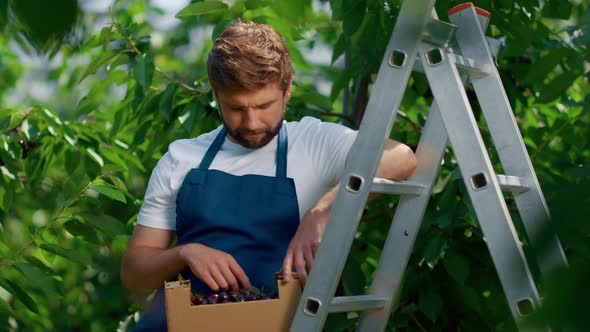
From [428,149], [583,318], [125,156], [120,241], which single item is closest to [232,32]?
[428,149]

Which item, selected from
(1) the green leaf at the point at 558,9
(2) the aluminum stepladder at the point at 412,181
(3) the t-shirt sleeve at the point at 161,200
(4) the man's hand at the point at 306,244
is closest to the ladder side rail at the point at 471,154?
(2) the aluminum stepladder at the point at 412,181

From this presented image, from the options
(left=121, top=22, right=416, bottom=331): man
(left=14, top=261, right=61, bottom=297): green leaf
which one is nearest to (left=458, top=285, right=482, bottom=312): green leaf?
(left=121, top=22, right=416, bottom=331): man

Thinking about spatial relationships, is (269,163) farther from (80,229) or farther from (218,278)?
→ (80,229)

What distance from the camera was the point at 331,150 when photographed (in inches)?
77.4

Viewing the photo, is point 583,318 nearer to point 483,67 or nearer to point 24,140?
point 483,67

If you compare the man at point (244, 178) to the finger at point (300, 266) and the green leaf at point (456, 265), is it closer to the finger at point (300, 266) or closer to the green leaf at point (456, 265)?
the finger at point (300, 266)

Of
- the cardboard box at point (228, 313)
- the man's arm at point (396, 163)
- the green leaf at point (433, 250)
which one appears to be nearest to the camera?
the cardboard box at point (228, 313)

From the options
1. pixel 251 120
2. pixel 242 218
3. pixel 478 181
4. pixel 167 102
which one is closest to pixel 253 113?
pixel 251 120

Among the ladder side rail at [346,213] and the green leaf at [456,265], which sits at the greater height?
the ladder side rail at [346,213]

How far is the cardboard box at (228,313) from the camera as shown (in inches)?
59.7

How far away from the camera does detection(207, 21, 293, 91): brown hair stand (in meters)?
1.88

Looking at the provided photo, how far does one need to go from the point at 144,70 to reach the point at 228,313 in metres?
1.17

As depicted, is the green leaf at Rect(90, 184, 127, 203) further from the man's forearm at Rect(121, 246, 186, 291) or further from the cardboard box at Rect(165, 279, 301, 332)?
the cardboard box at Rect(165, 279, 301, 332)

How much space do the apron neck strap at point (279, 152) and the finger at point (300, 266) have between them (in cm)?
34
